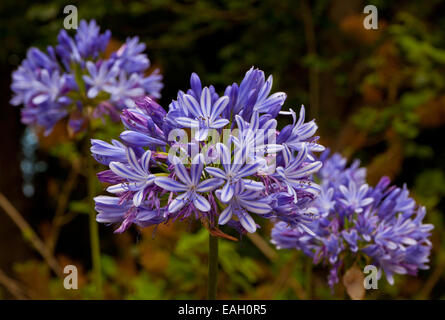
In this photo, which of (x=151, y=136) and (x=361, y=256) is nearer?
(x=151, y=136)

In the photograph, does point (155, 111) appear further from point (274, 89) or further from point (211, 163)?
point (274, 89)

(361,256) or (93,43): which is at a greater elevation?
(93,43)

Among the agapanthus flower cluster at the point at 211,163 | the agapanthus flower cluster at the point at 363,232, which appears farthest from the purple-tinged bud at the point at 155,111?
the agapanthus flower cluster at the point at 363,232

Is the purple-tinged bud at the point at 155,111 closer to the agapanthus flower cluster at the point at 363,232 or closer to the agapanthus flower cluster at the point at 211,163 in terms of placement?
the agapanthus flower cluster at the point at 211,163

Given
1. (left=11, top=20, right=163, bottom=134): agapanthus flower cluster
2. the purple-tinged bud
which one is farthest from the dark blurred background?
the purple-tinged bud

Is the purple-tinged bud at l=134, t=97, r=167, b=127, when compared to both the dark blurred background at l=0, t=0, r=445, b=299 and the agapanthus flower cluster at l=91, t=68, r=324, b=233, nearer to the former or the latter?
the agapanthus flower cluster at l=91, t=68, r=324, b=233
